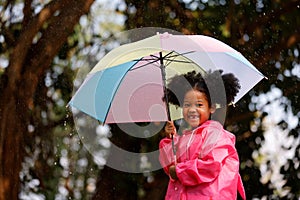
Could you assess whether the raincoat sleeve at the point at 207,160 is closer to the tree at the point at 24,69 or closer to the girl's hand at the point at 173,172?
the girl's hand at the point at 173,172

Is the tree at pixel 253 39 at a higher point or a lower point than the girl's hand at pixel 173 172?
higher

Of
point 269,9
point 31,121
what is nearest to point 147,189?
point 31,121

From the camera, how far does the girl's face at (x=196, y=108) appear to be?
397 cm

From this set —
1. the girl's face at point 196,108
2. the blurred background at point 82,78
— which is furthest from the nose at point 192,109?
the blurred background at point 82,78

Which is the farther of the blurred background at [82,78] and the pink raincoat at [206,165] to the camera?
the blurred background at [82,78]

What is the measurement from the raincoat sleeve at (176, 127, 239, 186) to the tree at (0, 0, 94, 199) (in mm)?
2412

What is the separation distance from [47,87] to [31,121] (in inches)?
11.0

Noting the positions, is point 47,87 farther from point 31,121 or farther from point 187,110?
point 187,110

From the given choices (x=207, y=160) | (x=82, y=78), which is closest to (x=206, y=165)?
(x=207, y=160)

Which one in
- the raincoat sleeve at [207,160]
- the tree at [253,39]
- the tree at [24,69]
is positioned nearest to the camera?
the raincoat sleeve at [207,160]

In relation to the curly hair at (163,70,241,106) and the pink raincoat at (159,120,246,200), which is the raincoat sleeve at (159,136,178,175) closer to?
the pink raincoat at (159,120,246,200)

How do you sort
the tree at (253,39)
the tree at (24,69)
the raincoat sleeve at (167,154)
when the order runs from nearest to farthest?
1. the raincoat sleeve at (167,154)
2. the tree at (24,69)
3. the tree at (253,39)

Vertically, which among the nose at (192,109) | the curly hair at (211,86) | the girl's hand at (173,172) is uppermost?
the curly hair at (211,86)

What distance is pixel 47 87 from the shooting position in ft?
21.5
